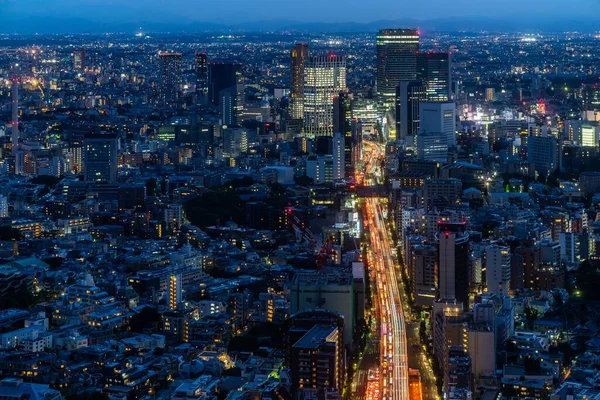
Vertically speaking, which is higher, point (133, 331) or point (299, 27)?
point (299, 27)

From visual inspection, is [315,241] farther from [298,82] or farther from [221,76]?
[221,76]

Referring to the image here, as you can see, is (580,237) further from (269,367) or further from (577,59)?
(577,59)

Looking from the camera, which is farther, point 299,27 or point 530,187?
point 299,27

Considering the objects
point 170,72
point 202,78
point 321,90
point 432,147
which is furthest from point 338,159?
point 170,72

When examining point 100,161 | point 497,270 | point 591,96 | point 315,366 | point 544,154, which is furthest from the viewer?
point 591,96

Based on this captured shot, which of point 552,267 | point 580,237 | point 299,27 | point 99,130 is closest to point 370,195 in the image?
point 580,237

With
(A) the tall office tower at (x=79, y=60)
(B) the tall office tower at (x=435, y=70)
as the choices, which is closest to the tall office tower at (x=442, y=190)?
(B) the tall office tower at (x=435, y=70)
